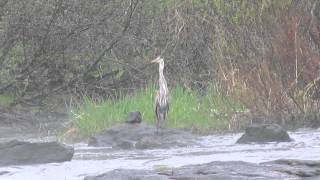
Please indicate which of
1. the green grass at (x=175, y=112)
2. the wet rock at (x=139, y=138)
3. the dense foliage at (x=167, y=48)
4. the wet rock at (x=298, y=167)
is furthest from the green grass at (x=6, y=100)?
the wet rock at (x=298, y=167)

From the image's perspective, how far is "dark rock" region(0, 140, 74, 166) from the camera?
969 cm

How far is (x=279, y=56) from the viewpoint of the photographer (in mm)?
12578

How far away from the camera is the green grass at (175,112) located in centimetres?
1295

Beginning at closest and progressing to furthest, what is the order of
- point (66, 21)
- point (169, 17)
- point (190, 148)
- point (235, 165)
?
point (235, 165), point (190, 148), point (66, 21), point (169, 17)

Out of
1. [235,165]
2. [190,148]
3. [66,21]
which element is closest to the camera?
[235,165]

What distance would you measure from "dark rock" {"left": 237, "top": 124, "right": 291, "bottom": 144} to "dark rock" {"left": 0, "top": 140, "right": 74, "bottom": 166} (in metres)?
2.22

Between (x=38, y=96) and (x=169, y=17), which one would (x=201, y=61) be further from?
(x=38, y=96)

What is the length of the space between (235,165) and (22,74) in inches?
363

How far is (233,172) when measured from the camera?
755 centimetres

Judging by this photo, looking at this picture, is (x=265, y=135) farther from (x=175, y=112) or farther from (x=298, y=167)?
(x=298, y=167)

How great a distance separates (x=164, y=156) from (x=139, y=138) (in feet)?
4.41

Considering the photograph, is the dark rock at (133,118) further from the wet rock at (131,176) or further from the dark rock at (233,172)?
the wet rock at (131,176)

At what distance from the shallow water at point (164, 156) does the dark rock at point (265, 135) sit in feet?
0.37

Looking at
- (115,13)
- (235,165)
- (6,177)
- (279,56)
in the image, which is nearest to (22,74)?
(115,13)
